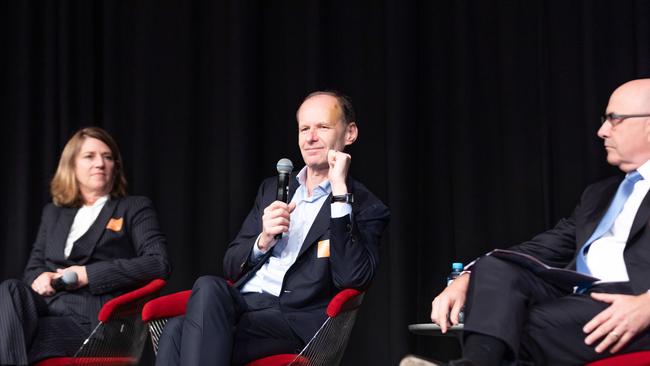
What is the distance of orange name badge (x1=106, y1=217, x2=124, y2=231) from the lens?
3.73 meters

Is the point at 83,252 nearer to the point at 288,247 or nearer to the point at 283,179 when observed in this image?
the point at 288,247

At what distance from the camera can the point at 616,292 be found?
8.56 ft

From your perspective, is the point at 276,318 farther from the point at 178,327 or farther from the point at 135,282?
the point at 135,282

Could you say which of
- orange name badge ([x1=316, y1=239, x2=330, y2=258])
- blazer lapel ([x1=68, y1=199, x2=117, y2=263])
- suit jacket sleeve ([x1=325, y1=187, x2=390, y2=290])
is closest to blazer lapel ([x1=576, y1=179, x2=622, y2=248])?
suit jacket sleeve ([x1=325, y1=187, x2=390, y2=290])

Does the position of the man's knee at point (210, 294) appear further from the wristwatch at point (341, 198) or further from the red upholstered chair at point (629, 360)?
the red upholstered chair at point (629, 360)

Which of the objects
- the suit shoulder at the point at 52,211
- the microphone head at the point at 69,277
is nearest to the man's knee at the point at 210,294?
the microphone head at the point at 69,277

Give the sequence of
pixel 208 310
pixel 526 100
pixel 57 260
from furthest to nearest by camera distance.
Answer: pixel 526 100 → pixel 57 260 → pixel 208 310

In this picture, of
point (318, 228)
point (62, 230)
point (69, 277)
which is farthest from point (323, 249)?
point (62, 230)

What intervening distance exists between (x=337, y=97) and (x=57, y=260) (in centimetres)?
137

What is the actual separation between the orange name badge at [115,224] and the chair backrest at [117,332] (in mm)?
478

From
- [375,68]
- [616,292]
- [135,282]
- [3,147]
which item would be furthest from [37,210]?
[616,292]

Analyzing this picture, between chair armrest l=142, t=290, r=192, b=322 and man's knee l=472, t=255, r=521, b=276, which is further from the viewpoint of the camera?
chair armrest l=142, t=290, r=192, b=322

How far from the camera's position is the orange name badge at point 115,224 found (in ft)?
12.2

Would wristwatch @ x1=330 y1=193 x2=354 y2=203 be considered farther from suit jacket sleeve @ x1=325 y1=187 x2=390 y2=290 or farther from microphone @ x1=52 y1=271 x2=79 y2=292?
microphone @ x1=52 y1=271 x2=79 y2=292
